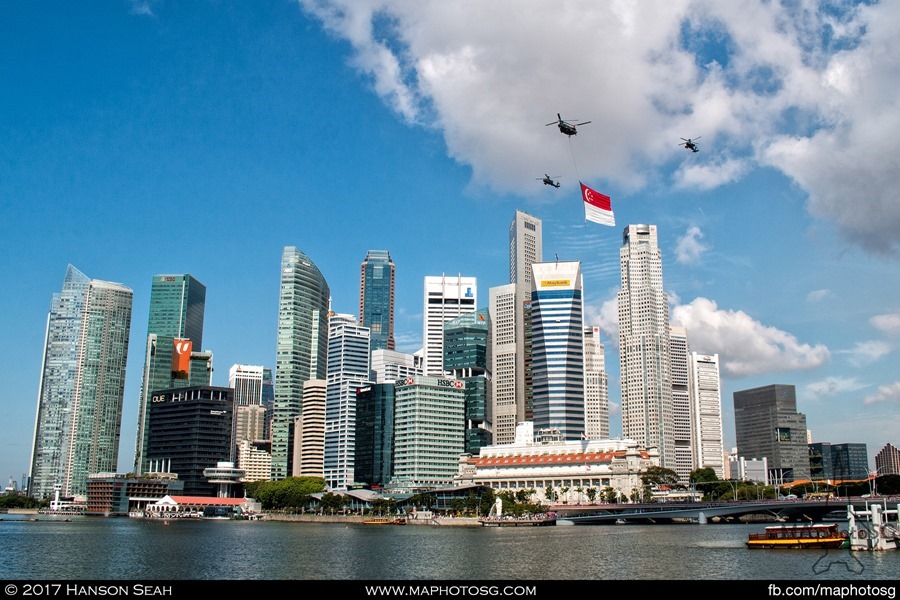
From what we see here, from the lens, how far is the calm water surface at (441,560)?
6775cm

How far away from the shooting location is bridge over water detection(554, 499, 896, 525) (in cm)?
16575

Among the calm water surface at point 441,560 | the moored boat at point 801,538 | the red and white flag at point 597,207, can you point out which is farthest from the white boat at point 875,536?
the red and white flag at point 597,207

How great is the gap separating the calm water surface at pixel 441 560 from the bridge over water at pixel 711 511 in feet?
175

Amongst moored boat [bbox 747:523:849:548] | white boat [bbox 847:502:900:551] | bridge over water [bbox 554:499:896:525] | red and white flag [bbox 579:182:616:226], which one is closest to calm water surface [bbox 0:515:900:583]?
white boat [bbox 847:502:900:551]

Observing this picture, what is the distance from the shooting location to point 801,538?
9231cm

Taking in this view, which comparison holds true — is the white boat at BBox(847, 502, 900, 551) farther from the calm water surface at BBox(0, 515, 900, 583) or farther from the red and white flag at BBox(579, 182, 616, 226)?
the red and white flag at BBox(579, 182, 616, 226)

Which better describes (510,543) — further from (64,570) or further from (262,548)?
(64,570)

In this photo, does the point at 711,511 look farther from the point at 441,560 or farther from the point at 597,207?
the point at 597,207

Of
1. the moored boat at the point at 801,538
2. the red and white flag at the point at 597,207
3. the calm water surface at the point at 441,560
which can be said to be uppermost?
the red and white flag at the point at 597,207

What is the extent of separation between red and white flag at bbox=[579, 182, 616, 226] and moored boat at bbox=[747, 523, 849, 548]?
4993 cm

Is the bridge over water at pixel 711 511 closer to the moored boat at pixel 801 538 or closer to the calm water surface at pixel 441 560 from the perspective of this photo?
→ the calm water surface at pixel 441 560

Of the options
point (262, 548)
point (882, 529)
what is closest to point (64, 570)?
point (262, 548)

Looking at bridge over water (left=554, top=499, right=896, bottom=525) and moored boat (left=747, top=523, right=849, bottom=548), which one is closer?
moored boat (left=747, top=523, right=849, bottom=548)

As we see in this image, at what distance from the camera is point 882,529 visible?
87.8m
